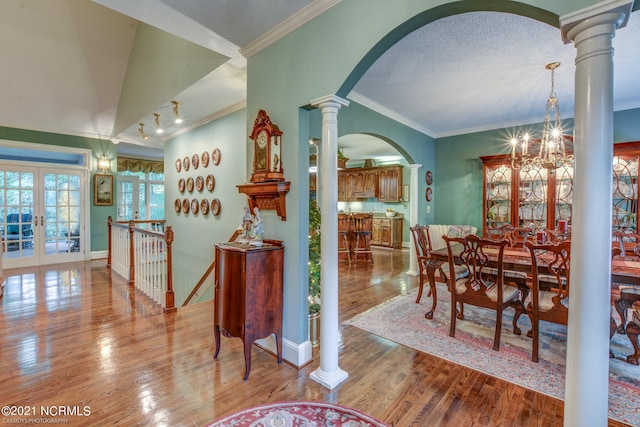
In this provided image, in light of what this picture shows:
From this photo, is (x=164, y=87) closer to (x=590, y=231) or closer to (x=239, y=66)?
(x=239, y=66)

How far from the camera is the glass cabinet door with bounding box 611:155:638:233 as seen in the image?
4039mm

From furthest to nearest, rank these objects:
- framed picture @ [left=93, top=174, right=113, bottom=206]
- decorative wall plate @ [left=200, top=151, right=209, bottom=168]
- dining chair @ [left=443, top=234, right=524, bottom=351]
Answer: framed picture @ [left=93, top=174, right=113, bottom=206] → decorative wall plate @ [left=200, top=151, right=209, bottom=168] → dining chair @ [left=443, top=234, right=524, bottom=351]

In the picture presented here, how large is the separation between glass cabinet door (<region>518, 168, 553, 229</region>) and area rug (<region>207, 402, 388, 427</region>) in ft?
14.2

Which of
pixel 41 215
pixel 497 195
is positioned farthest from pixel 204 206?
pixel 497 195

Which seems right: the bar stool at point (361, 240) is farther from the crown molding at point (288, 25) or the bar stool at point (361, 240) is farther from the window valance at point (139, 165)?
the window valance at point (139, 165)

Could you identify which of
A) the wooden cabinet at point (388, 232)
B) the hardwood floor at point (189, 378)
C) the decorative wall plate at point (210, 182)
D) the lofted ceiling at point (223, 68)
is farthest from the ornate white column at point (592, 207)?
the wooden cabinet at point (388, 232)

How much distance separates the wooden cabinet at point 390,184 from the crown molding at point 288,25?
6066 mm

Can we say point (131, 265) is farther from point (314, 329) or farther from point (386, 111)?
point (386, 111)

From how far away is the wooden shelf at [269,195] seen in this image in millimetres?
2407

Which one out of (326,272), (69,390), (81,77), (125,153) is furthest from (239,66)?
(125,153)

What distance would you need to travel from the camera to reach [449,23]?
236 cm

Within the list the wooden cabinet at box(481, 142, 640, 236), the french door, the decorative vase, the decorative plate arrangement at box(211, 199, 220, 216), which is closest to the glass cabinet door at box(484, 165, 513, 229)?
the wooden cabinet at box(481, 142, 640, 236)

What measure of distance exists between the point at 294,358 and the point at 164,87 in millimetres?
3927

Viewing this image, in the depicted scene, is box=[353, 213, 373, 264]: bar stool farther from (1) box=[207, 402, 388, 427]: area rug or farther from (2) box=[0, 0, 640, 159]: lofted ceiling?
(1) box=[207, 402, 388, 427]: area rug
